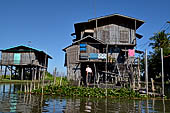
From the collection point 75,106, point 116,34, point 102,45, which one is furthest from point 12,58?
point 75,106

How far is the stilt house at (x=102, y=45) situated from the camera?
2005cm

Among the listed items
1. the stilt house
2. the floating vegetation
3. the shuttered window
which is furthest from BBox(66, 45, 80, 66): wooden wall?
the floating vegetation

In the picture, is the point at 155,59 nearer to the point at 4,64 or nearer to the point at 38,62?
the point at 38,62

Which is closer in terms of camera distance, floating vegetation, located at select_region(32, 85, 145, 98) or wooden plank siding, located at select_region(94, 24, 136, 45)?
floating vegetation, located at select_region(32, 85, 145, 98)

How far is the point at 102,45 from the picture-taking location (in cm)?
2142

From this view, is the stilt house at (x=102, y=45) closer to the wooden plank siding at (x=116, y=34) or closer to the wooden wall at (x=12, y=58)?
the wooden plank siding at (x=116, y=34)

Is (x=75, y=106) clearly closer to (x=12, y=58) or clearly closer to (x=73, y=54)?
(x=73, y=54)

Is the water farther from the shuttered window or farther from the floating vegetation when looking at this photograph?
the shuttered window

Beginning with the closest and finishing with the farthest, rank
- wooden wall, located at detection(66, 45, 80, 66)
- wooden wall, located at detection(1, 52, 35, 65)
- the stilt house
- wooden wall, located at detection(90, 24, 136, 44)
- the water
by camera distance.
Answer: the water < the stilt house < wooden wall, located at detection(66, 45, 80, 66) < wooden wall, located at detection(90, 24, 136, 44) < wooden wall, located at detection(1, 52, 35, 65)

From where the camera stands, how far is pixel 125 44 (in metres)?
21.6

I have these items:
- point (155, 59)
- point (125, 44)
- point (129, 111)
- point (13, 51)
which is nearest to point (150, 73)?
point (155, 59)

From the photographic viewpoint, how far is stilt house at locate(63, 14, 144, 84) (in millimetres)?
20047

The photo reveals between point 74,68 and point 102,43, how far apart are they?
447 cm

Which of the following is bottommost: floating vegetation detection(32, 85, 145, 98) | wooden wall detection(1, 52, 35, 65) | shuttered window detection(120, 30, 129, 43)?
floating vegetation detection(32, 85, 145, 98)
